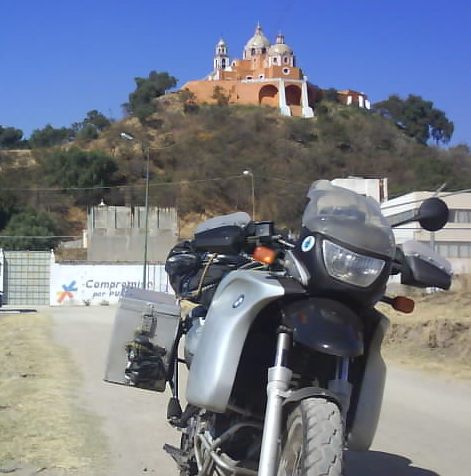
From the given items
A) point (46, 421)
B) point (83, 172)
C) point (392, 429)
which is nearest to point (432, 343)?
point (392, 429)

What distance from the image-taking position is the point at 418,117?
4727 inches

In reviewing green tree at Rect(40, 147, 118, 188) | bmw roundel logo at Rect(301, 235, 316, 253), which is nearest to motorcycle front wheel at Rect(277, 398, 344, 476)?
bmw roundel logo at Rect(301, 235, 316, 253)

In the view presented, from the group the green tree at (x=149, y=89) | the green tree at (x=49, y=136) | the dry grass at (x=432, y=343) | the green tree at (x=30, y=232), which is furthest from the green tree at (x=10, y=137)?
the dry grass at (x=432, y=343)

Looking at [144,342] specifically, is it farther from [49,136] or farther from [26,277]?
[49,136]

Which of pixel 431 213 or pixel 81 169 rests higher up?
pixel 81 169

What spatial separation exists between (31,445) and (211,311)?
3.32m

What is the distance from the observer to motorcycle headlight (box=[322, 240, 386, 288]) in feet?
12.3

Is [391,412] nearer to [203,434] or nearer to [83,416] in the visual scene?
[83,416]

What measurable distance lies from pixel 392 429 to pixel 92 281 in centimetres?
4605

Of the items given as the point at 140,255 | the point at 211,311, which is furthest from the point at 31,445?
the point at 140,255

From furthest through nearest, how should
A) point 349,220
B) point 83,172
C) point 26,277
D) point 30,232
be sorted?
1. point 83,172
2. point 30,232
3. point 26,277
4. point 349,220

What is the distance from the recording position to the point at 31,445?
6.93 metres

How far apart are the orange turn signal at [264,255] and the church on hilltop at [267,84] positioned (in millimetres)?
107318

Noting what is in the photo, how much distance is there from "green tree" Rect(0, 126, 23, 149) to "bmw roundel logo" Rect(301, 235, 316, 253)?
122365mm
